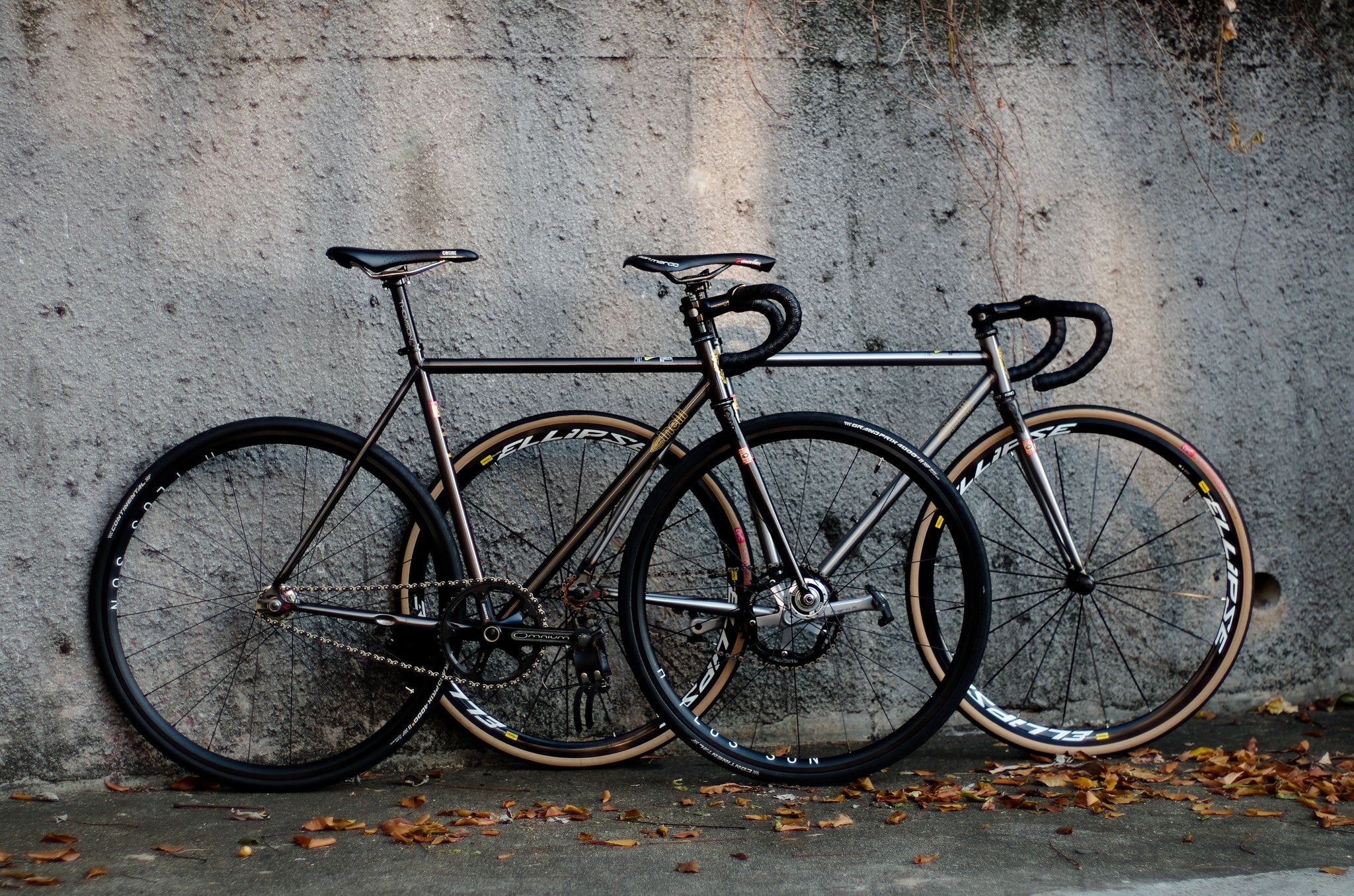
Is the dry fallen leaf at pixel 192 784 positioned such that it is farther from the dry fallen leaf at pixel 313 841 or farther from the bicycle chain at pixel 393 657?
the dry fallen leaf at pixel 313 841

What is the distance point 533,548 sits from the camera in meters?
3.29

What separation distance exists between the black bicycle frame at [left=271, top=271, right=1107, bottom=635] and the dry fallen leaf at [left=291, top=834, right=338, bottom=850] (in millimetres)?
619

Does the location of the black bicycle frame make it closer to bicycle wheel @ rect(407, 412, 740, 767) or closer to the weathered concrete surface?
bicycle wheel @ rect(407, 412, 740, 767)

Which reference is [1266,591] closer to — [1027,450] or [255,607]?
[1027,450]

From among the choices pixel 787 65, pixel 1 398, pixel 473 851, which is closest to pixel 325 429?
pixel 1 398

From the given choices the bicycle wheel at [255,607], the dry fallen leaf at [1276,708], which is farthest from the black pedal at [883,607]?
the dry fallen leaf at [1276,708]

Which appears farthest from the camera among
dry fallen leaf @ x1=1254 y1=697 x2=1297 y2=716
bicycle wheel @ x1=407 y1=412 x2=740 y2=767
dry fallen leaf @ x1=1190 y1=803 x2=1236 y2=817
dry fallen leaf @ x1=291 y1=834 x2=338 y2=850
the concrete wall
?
dry fallen leaf @ x1=1254 y1=697 x2=1297 y2=716

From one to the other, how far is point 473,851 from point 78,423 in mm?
1843

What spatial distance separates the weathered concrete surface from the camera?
2.32m

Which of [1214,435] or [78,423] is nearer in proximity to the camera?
[78,423]

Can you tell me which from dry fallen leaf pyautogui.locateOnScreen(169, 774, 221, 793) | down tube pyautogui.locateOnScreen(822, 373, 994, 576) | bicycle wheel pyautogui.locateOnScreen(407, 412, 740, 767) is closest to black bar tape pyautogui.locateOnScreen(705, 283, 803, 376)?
bicycle wheel pyautogui.locateOnScreen(407, 412, 740, 767)

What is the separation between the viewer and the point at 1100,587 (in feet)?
11.8

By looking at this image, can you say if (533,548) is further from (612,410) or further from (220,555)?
(220,555)

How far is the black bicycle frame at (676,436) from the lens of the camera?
2.94 meters
